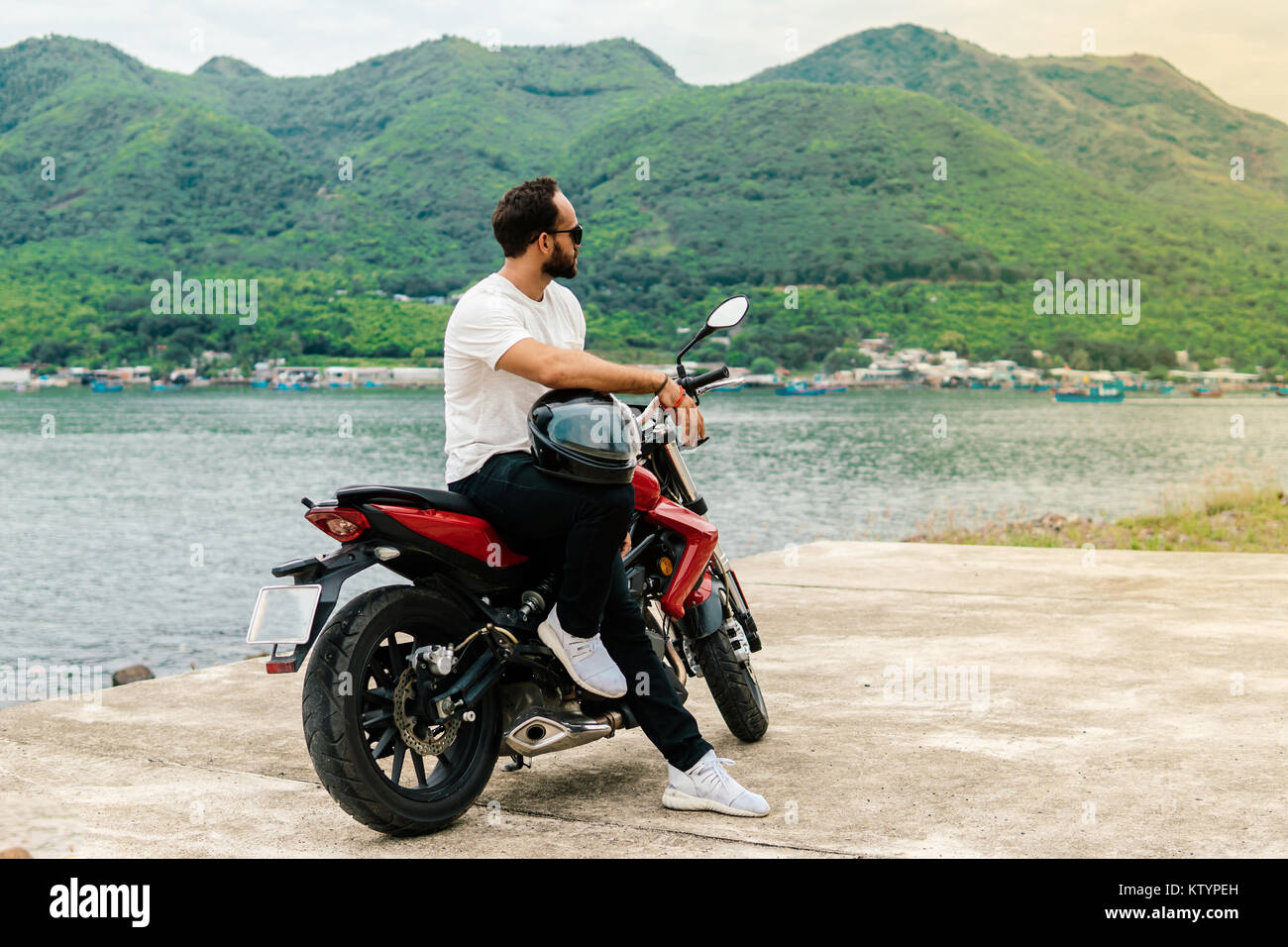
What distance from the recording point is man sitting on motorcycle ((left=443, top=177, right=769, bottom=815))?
369 centimetres

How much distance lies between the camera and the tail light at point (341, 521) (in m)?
3.59

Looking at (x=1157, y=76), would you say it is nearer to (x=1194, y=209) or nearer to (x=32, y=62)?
(x=1194, y=209)

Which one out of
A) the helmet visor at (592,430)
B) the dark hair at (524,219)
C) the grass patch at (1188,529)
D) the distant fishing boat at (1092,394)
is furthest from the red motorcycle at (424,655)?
the distant fishing boat at (1092,394)

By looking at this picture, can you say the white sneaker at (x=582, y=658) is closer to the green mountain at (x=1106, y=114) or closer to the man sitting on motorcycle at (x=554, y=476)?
the man sitting on motorcycle at (x=554, y=476)

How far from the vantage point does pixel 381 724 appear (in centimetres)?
362

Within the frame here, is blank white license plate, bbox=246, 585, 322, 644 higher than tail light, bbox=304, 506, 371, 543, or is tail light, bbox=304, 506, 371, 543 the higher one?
tail light, bbox=304, 506, 371, 543

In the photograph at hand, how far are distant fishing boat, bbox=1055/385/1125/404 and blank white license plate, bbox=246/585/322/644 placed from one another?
361 ft

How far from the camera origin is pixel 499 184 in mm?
120938

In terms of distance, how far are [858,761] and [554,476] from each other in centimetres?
164

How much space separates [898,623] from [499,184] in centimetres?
11755

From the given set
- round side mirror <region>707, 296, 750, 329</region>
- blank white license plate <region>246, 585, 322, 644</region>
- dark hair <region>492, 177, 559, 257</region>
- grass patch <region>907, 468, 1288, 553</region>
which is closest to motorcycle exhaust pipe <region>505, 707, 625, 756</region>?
blank white license plate <region>246, 585, 322, 644</region>

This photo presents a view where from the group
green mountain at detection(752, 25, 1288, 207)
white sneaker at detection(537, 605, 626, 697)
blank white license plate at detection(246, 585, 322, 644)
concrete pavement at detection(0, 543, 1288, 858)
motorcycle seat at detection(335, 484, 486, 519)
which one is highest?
green mountain at detection(752, 25, 1288, 207)

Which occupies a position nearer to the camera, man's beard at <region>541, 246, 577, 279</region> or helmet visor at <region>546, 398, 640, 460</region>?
helmet visor at <region>546, 398, 640, 460</region>

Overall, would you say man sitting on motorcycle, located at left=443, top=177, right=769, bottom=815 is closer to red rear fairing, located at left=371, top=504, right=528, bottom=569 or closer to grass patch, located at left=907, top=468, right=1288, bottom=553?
red rear fairing, located at left=371, top=504, right=528, bottom=569
